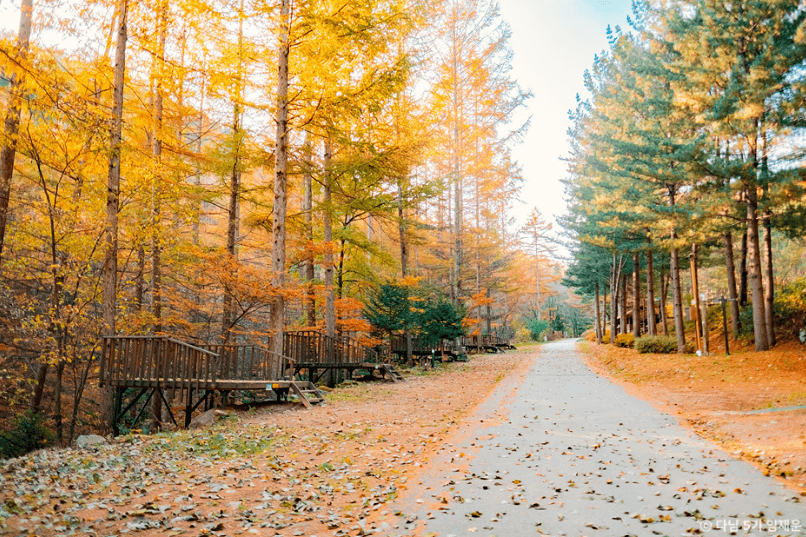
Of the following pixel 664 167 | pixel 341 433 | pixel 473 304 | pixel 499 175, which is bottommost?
pixel 341 433

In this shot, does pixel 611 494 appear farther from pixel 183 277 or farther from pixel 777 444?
pixel 183 277

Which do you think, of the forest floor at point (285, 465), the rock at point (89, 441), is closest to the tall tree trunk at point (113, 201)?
the rock at point (89, 441)

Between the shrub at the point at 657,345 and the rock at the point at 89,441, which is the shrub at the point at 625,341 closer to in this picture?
the shrub at the point at 657,345

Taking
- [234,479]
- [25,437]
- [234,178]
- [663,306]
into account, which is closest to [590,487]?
[234,479]

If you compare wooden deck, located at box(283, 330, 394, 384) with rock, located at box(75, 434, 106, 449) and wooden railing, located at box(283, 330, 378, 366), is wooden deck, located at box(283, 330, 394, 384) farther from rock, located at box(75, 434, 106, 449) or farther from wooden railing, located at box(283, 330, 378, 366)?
rock, located at box(75, 434, 106, 449)

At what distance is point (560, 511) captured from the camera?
4363 millimetres

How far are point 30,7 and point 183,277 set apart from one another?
25.5 ft

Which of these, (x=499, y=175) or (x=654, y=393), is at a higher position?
(x=499, y=175)

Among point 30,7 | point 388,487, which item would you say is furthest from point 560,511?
point 30,7

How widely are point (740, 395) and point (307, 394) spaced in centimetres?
959

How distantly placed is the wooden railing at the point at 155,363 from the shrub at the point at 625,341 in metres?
21.6

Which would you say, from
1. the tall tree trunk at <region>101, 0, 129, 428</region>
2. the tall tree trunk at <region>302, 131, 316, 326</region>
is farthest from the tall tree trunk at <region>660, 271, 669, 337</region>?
the tall tree trunk at <region>101, 0, 129, 428</region>

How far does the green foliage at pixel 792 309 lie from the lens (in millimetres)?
16266

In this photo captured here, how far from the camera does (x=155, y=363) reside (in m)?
10.3
